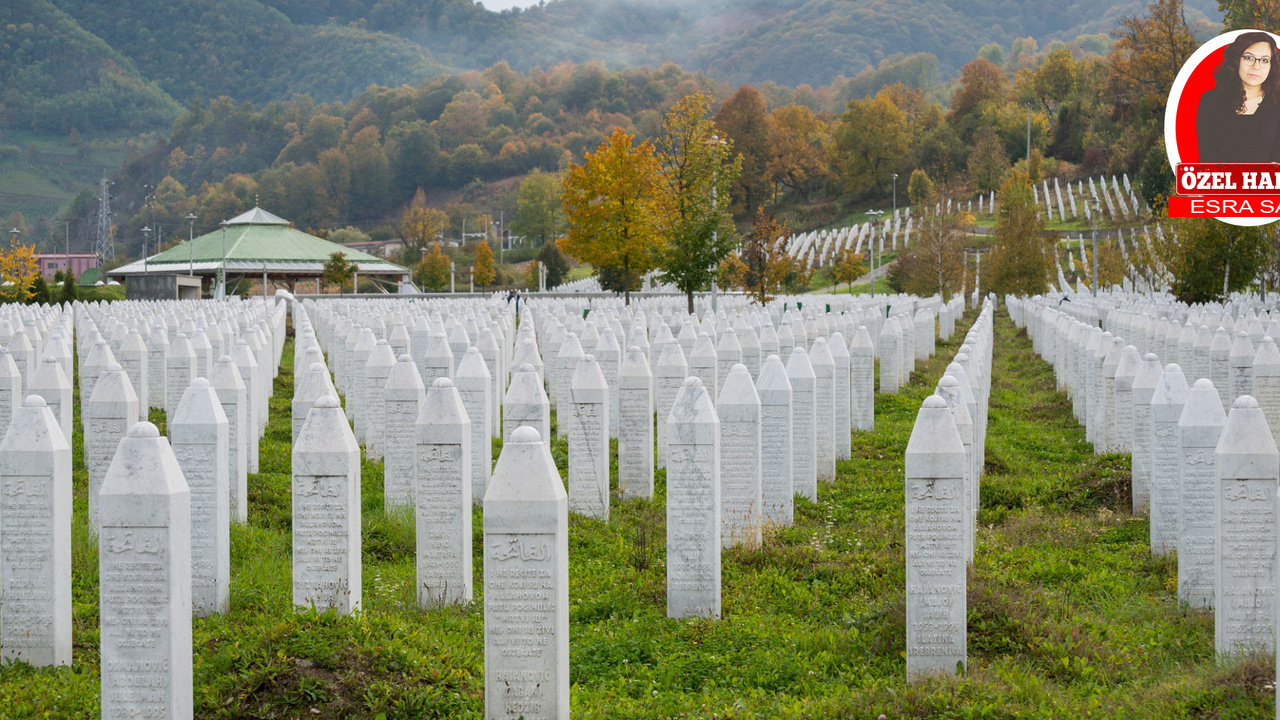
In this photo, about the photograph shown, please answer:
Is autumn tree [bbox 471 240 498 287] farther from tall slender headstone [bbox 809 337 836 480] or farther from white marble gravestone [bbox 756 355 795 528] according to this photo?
white marble gravestone [bbox 756 355 795 528]

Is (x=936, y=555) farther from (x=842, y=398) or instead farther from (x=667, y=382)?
(x=842, y=398)

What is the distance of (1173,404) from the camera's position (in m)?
9.01

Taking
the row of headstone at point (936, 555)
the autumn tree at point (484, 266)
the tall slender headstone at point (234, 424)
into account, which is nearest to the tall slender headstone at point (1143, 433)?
the row of headstone at point (936, 555)

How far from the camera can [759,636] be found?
7262mm

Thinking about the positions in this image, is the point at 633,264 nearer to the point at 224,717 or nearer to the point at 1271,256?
the point at 1271,256

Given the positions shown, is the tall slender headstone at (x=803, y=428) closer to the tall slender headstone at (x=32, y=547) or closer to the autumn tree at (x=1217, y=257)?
the tall slender headstone at (x=32, y=547)

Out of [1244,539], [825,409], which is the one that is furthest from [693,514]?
A: [825,409]

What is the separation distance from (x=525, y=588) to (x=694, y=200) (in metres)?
31.5

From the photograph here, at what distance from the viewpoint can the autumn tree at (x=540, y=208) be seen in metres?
120

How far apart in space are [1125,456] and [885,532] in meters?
4.18

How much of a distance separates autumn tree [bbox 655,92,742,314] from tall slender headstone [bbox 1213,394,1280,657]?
29.0m

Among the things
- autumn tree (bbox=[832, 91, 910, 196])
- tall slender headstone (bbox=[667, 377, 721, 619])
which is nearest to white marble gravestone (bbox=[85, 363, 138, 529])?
tall slender headstone (bbox=[667, 377, 721, 619])

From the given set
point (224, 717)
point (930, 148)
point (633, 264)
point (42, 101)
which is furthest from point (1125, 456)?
point (42, 101)

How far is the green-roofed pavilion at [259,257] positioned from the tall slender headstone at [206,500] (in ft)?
258
